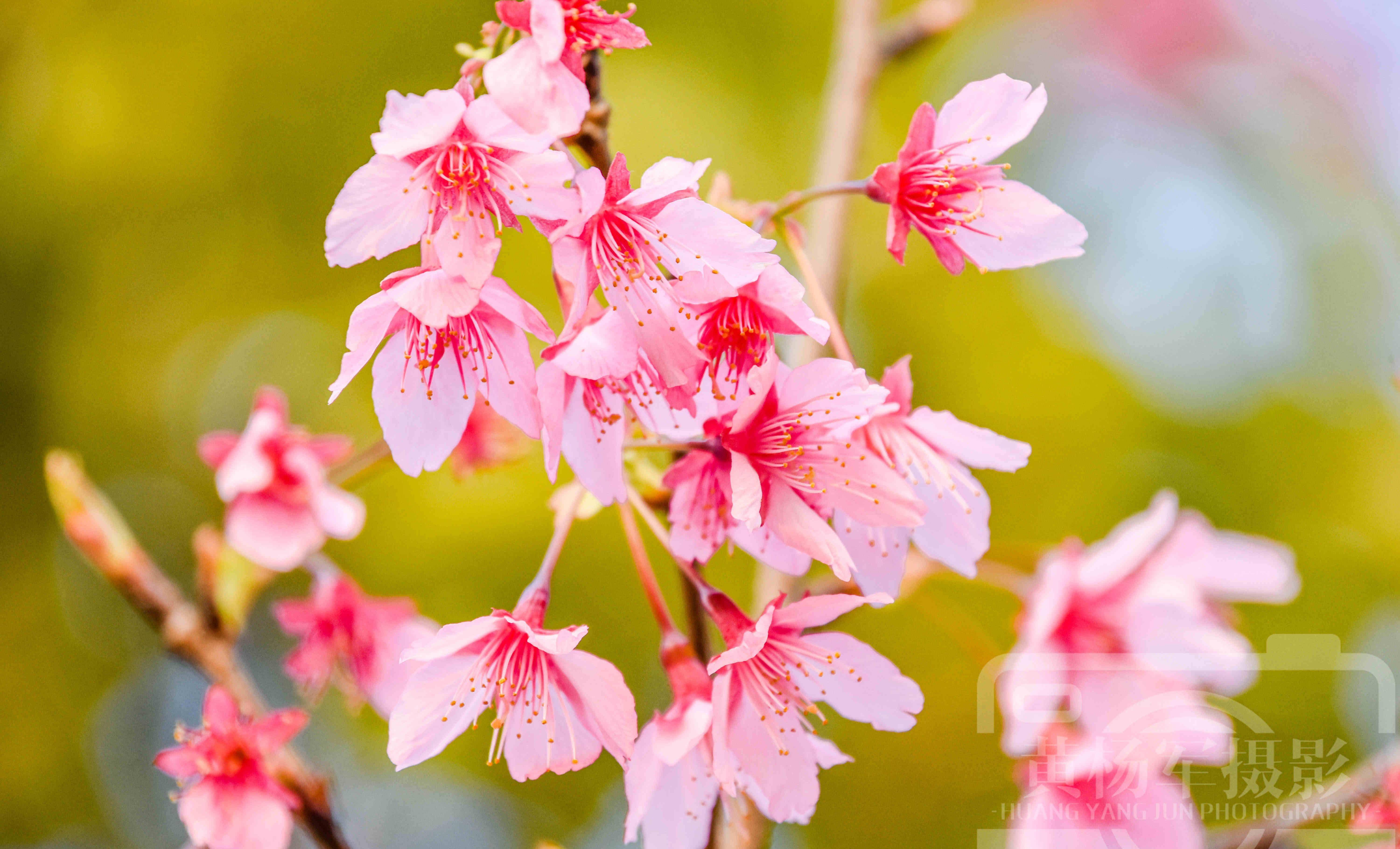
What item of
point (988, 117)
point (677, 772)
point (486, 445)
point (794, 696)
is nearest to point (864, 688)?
point (794, 696)

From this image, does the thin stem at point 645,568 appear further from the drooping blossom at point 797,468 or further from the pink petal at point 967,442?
the pink petal at point 967,442

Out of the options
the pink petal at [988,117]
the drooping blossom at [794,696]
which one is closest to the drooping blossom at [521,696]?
the drooping blossom at [794,696]

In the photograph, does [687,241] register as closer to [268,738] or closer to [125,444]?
[268,738]

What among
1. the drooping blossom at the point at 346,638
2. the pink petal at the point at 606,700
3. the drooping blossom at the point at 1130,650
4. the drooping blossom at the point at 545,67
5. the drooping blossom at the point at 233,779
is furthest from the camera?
the drooping blossom at the point at 346,638

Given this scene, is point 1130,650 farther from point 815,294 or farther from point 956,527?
point 815,294

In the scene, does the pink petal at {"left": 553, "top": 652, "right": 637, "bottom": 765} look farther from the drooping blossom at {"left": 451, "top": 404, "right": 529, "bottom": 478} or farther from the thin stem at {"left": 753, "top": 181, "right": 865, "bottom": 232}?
the drooping blossom at {"left": 451, "top": 404, "right": 529, "bottom": 478}
